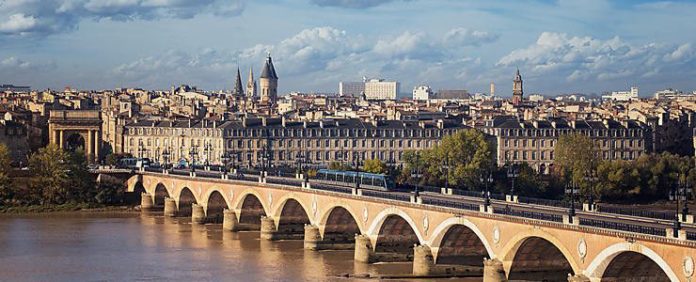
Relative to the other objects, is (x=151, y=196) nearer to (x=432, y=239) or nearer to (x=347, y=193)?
(x=347, y=193)

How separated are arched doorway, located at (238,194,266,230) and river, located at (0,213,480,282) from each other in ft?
4.00

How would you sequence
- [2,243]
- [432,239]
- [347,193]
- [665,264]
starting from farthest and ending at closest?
[2,243], [347,193], [432,239], [665,264]

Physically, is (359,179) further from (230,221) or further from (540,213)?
(540,213)

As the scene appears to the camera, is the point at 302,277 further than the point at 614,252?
Yes

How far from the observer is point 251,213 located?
5944 cm

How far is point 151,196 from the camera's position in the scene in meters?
72.1

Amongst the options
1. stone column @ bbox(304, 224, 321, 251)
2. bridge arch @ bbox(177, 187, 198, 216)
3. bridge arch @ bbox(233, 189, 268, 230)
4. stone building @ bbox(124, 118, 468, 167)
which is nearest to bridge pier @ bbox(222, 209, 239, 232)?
bridge arch @ bbox(233, 189, 268, 230)

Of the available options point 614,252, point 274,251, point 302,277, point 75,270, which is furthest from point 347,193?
point 614,252

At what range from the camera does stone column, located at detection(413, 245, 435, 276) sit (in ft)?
134

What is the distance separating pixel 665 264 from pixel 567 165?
46.3 meters

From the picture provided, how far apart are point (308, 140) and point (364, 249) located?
134ft

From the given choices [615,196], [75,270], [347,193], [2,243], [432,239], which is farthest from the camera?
[615,196]

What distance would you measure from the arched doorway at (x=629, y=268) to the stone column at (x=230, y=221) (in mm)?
28556

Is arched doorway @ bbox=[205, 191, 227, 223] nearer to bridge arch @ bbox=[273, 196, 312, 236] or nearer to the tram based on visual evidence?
the tram
